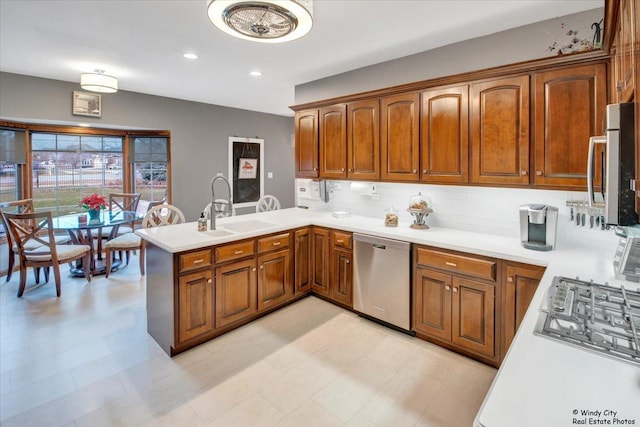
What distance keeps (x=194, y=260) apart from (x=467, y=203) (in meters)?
2.51

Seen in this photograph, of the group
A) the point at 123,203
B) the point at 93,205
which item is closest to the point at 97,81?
the point at 93,205

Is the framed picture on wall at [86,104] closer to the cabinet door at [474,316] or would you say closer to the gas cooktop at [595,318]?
the cabinet door at [474,316]

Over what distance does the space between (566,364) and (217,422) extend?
188 centimetres

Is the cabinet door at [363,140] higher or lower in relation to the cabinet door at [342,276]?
higher

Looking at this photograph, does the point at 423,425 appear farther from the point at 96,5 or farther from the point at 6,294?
the point at 6,294

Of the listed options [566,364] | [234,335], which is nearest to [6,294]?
[234,335]

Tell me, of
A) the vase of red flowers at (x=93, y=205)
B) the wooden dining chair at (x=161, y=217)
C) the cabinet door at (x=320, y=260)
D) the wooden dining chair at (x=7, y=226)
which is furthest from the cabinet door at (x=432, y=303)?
the wooden dining chair at (x=7, y=226)

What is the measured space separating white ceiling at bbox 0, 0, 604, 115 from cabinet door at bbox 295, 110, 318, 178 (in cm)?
52

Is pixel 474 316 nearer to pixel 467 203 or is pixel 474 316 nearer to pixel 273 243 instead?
pixel 467 203

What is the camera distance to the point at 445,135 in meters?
2.92

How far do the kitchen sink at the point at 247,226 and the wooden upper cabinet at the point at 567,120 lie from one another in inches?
96.2

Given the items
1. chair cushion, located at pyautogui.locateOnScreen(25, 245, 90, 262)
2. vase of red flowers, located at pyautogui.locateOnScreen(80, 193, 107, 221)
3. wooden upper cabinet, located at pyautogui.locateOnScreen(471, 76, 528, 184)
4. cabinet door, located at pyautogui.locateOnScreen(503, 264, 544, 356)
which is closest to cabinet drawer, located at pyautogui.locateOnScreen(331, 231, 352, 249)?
wooden upper cabinet, located at pyautogui.locateOnScreen(471, 76, 528, 184)

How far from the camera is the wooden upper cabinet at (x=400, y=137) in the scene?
123 inches

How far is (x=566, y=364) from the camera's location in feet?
3.29
